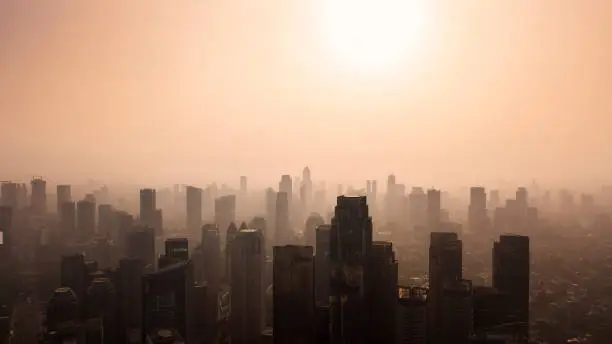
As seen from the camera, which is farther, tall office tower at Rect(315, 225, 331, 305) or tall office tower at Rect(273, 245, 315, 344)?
tall office tower at Rect(315, 225, 331, 305)

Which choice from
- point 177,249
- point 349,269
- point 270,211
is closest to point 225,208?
point 270,211

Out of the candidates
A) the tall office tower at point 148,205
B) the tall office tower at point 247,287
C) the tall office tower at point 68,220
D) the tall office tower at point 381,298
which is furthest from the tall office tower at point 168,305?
the tall office tower at point 68,220

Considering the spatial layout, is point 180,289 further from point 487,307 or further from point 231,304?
point 487,307

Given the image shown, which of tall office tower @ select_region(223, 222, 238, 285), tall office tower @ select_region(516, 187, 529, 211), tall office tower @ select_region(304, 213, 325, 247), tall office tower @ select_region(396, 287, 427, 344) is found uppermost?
tall office tower @ select_region(516, 187, 529, 211)

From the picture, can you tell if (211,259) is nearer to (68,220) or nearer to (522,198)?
(68,220)

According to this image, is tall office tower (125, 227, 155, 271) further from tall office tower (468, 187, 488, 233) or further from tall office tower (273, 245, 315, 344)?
tall office tower (468, 187, 488, 233)

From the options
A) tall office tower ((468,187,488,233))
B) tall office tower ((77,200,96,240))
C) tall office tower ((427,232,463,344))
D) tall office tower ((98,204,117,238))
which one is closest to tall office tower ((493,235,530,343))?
tall office tower ((427,232,463,344))

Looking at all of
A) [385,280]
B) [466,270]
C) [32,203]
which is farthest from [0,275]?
[466,270]
